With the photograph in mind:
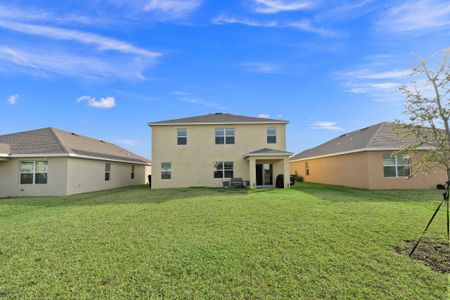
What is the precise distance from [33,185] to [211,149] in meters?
13.1

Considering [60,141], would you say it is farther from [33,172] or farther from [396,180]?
[396,180]

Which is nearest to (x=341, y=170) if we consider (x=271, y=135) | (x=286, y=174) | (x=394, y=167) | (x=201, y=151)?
(x=394, y=167)

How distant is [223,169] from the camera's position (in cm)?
2055

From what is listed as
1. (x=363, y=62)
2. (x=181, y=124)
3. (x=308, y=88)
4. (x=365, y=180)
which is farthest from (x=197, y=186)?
(x=363, y=62)

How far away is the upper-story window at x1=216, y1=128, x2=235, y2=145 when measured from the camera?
2077 cm

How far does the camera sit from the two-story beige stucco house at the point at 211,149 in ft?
67.2

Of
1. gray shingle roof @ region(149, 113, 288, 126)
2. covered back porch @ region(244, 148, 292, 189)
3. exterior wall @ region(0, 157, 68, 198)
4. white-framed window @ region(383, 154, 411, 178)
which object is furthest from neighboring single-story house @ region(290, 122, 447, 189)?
exterior wall @ region(0, 157, 68, 198)

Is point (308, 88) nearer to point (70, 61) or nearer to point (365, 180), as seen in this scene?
point (365, 180)

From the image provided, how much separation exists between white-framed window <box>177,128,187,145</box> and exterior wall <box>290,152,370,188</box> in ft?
46.4

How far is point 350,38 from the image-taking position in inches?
519

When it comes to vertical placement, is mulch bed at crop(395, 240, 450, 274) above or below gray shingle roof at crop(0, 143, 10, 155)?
below

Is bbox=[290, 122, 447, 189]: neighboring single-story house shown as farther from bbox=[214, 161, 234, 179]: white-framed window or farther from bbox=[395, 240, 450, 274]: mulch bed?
bbox=[395, 240, 450, 274]: mulch bed

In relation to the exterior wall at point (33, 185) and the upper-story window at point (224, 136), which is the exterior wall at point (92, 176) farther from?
the upper-story window at point (224, 136)

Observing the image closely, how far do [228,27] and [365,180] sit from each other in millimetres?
14766
